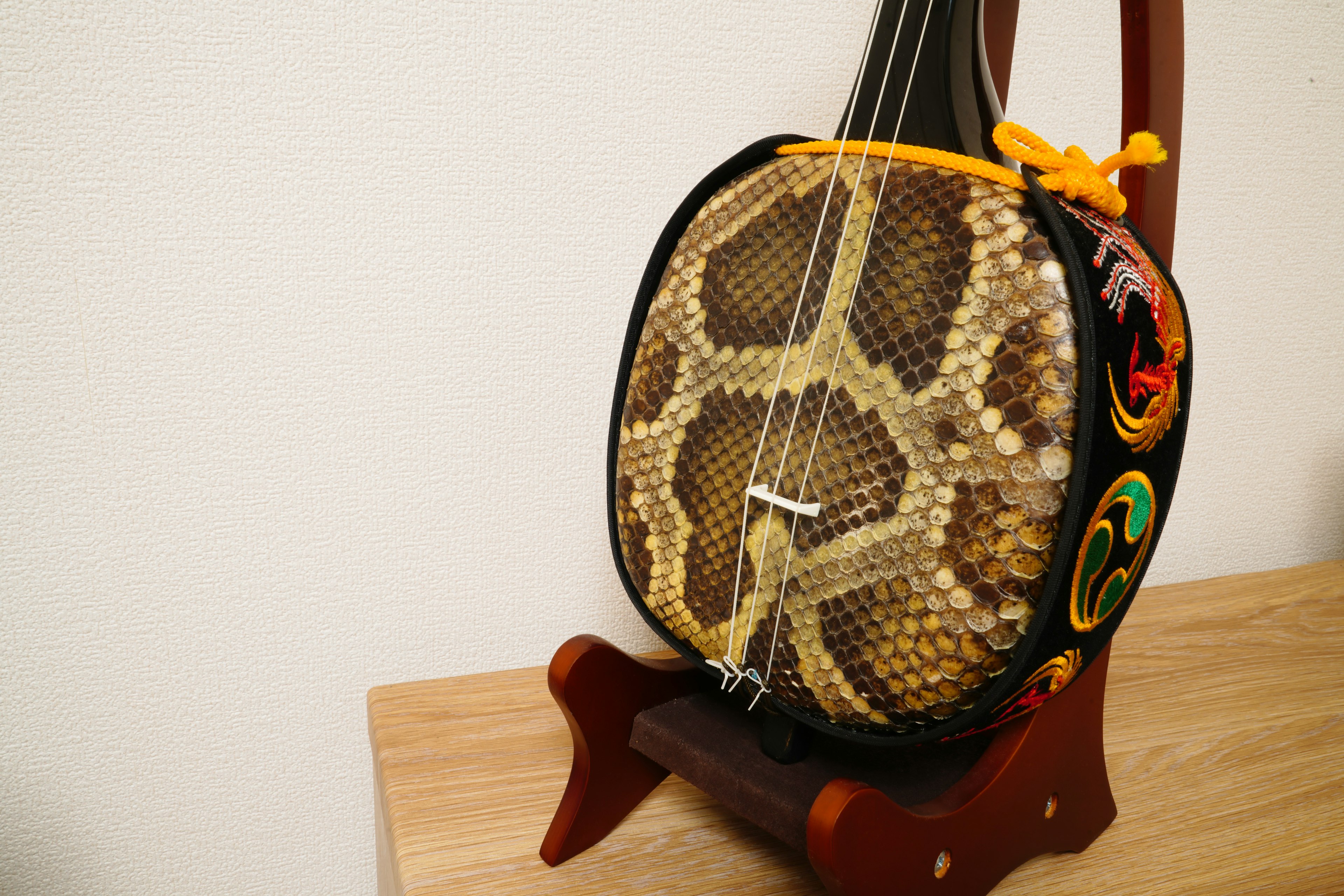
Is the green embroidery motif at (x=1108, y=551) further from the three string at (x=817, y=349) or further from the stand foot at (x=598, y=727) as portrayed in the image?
the stand foot at (x=598, y=727)

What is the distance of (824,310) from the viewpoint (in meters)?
0.42

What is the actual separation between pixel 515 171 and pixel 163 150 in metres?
0.23

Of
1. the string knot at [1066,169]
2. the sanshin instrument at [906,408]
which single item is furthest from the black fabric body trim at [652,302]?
the string knot at [1066,169]

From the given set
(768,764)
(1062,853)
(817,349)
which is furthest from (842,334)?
(1062,853)

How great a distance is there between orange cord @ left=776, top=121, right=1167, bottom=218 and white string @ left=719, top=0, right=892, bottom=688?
0.07 ft

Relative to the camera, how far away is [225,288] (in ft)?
1.92

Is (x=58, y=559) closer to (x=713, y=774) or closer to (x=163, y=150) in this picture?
(x=163, y=150)

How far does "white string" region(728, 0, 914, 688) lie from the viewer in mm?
419

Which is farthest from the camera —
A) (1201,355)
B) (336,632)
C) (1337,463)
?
(1337,463)

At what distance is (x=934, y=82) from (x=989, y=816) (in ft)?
1.30

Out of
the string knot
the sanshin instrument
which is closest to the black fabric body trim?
the sanshin instrument

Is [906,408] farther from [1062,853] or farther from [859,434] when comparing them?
[1062,853]

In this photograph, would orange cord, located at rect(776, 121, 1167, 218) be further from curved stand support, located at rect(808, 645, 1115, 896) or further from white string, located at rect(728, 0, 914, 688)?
curved stand support, located at rect(808, 645, 1115, 896)

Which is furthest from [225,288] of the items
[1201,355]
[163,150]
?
[1201,355]
